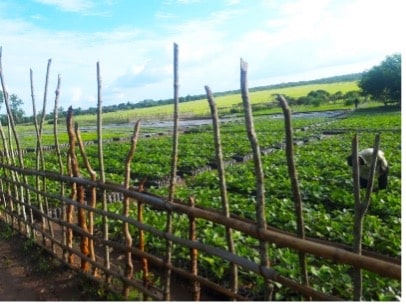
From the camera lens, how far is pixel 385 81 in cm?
4866

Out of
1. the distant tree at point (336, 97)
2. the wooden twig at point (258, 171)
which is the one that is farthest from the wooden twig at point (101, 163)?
the distant tree at point (336, 97)

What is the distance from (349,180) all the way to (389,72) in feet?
143

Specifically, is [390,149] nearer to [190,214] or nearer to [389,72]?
[190,214]

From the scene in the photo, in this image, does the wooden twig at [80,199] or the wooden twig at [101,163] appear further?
the wooden twig at [80,199]

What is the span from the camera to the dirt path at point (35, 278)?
17.5ft

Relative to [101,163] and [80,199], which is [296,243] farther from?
[80,199]

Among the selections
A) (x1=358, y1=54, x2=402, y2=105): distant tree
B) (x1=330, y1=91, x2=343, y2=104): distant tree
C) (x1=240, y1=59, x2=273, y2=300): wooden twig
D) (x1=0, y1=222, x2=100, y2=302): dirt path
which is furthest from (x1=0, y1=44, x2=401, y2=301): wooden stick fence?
(x1=330, y1=91, x2=343, y2=104): distant tree

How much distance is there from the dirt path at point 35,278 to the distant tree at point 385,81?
47.7 metres

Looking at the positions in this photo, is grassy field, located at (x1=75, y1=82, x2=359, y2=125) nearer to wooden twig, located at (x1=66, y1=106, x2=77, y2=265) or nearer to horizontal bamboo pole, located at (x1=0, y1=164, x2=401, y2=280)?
wooden twig, located at (x1=66, y1=106, x2=77, y2=265)

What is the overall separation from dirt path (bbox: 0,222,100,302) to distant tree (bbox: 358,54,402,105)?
47742 mm

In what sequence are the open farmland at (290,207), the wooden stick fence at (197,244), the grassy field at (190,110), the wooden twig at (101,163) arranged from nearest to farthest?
1. the wooden stick fence at (197,244)
2. the open farmland at (290,207)
3. the wooden twig at (101,163)
4. the grassy field at (190,110)

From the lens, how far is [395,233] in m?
6.65

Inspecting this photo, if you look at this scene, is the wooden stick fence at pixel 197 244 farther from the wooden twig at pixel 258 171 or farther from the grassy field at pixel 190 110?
the grassy field at pixel 190 110

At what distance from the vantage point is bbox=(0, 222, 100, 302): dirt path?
5.33 m
